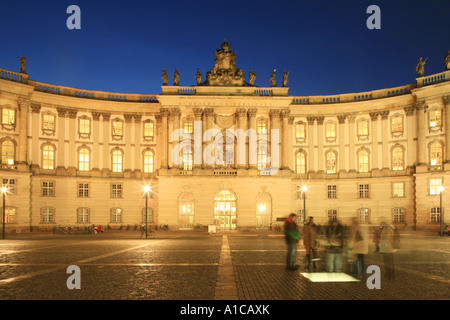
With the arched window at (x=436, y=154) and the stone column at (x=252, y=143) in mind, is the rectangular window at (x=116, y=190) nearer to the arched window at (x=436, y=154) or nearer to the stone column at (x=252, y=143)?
the stone column at (x=252, y=143)

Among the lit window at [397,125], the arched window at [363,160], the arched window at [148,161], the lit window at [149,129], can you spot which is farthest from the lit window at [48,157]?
the lit window at [397,125]

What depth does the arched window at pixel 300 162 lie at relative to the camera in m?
63.6

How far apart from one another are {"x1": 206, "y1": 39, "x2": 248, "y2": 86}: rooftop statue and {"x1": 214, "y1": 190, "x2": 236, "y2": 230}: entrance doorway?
15.7m

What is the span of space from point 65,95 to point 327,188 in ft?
130

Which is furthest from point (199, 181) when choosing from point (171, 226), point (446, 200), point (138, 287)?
point (138, 287)

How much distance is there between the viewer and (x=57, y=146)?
5859 cm

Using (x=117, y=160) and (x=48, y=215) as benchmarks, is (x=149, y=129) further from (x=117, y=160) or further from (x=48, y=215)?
(x=48, y=215)

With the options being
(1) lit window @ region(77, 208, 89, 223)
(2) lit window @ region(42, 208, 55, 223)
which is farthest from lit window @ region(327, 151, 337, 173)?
(2) lit window @ region(42, 208, 55, 223)

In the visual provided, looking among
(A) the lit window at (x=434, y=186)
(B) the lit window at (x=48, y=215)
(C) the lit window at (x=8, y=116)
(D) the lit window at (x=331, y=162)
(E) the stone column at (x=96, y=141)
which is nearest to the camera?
(C) the lit window at (x=8, y=116)

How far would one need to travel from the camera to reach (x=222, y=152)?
60156 millimetres

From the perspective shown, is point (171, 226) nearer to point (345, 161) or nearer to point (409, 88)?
point (345, 161)

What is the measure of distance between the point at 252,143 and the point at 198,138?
24.7 ft

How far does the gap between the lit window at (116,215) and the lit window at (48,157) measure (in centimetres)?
1031

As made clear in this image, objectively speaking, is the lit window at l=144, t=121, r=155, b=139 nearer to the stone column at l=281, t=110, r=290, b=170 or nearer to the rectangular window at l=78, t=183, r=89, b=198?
the rectangular window at l=78, t=183, r=89, b=198
